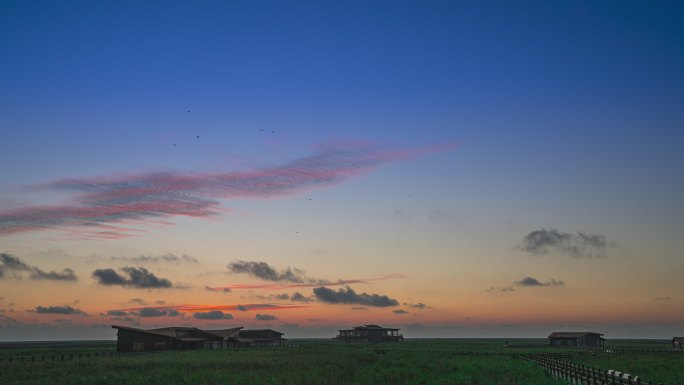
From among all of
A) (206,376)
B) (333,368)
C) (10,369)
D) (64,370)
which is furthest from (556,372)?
(10,369)

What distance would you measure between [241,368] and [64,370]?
50.1ft

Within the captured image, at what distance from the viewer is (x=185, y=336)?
104188 mm

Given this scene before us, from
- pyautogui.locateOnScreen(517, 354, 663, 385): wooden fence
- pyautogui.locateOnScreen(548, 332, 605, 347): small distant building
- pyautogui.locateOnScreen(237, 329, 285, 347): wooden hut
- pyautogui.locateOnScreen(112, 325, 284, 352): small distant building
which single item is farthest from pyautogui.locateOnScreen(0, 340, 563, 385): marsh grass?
pyautogui.locateOnScreen(548, 332, 605, 347): small distant building

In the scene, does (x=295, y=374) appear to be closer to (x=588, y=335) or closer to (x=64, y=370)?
(x=64, y=370)

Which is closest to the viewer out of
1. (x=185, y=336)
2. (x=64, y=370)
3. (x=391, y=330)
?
(x=64, y=370)

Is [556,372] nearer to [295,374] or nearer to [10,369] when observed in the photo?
[295,374]

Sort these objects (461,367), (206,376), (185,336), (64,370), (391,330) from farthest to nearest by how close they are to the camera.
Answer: (391,330) → (185,336) → (461,367) → (64,370) → (206,376)

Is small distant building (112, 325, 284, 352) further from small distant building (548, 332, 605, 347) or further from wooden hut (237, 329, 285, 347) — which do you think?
small distant building (548, 332, 605, 347)

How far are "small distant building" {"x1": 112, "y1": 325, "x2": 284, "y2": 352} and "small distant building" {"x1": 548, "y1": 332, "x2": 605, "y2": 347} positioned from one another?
69.9 metres

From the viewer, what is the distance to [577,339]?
13538 cm

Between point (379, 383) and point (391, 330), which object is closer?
point (379, 383)

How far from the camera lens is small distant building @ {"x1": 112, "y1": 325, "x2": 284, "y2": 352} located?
88.6m

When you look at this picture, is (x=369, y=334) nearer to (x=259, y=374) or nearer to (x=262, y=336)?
(x=262, y=336)

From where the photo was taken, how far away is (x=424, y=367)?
5272 centimetres
